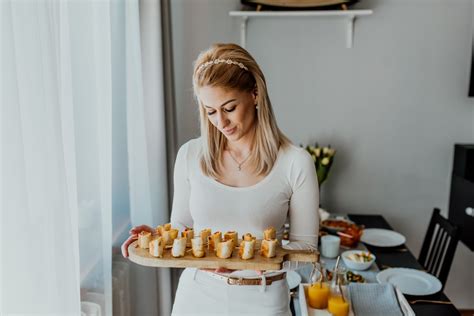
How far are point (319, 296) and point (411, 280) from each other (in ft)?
1.85

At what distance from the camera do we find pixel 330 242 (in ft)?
6.85

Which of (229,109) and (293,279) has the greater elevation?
(229,109)

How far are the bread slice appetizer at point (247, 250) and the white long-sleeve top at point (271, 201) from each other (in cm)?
16

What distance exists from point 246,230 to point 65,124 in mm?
621

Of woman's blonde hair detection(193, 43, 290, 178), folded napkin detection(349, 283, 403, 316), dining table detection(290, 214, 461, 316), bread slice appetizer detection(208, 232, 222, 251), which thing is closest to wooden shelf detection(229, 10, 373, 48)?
dining table detection(290, 214, 461, 316)

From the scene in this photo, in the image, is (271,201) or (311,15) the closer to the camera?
(271,201)

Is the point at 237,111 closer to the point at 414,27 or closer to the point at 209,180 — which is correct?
the point at 209,180

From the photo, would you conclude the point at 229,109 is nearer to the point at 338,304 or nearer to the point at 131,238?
the point at 131,238

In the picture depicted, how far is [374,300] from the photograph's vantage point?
1564 mm

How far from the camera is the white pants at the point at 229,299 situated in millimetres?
1351

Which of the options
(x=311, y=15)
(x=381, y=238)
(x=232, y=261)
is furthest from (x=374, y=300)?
(x=311, y=15)

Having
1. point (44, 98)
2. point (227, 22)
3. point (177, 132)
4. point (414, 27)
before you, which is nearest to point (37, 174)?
point (44, 98)

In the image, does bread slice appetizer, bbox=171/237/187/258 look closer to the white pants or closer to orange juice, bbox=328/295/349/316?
the white pants

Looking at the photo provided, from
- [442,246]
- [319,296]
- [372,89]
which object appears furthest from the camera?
[372,89]
